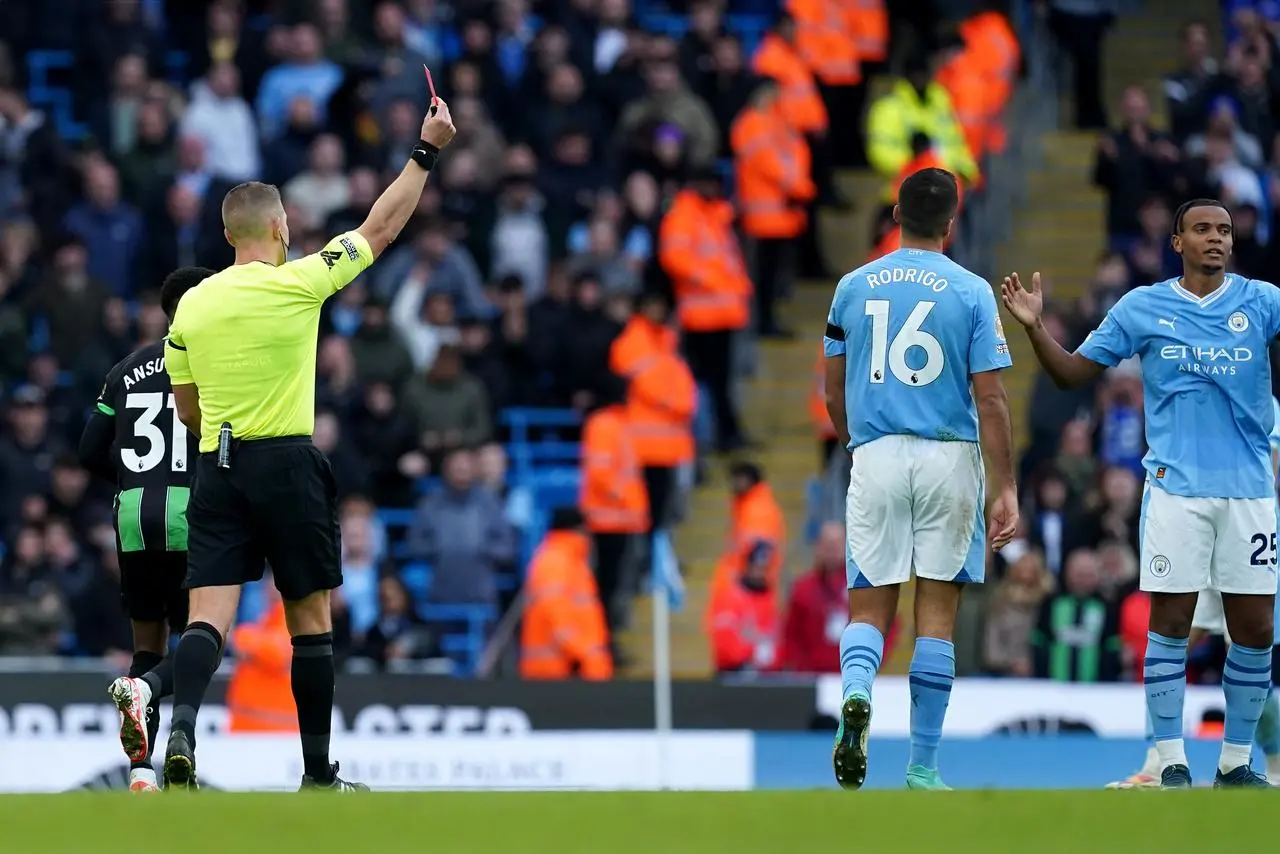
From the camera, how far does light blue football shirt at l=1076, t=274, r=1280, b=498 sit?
1010 centimetres

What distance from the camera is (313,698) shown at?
9.59m

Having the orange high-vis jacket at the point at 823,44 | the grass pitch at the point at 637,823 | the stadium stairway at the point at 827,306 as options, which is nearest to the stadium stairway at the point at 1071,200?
the stadium stairway at the point at 827,306

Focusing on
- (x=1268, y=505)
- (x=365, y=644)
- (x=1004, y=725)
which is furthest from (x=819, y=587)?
(x=1268, y=505)

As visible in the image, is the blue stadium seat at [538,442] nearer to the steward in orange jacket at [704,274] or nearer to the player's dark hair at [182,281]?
the steward in orange jacket at [704,274]

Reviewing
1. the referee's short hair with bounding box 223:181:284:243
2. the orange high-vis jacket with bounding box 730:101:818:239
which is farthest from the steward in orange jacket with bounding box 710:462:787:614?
the referee's short hair with bounding box 223:181:284:243

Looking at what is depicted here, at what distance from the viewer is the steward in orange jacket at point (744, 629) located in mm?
17516

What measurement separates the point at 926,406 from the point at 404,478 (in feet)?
31.8

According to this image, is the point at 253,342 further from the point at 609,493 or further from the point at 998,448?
the point at 609,493

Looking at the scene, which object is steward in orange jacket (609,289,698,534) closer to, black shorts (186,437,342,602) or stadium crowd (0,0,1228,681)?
stadium crowd (0,0,1228,681)

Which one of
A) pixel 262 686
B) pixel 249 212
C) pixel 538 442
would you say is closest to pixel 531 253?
pixel 538 442

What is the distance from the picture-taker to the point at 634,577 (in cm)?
1908

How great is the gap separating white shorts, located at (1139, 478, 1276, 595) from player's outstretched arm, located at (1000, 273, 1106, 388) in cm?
65

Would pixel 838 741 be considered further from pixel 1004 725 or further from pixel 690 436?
pixel 690 436

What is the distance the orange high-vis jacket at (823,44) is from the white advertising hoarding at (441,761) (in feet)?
25.2
